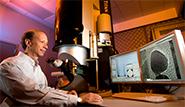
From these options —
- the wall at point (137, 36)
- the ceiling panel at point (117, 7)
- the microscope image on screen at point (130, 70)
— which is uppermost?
the ceiling panel at point (117, 7)

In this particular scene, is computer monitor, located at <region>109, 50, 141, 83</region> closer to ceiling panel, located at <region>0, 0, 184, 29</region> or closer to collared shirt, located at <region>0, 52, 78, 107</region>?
collared shirt, located at <region>0, 52, 78, 107</region>

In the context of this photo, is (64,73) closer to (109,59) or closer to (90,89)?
(90,89)

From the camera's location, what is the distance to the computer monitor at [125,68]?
49.7 inches

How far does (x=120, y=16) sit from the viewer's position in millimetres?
2910

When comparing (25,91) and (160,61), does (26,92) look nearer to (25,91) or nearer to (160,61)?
(25,91)

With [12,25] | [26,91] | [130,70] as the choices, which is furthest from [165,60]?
[12,25]

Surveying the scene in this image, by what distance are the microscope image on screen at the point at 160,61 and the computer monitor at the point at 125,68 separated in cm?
9

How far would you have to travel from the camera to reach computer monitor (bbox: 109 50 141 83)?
1263mm

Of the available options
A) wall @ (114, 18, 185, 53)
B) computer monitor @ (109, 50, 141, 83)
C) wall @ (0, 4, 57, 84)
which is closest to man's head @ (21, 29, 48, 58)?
computer monitor @ (109, 50, 141, 83)

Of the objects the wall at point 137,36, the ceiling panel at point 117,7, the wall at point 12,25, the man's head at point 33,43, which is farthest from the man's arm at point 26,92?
the wall at point 137,36

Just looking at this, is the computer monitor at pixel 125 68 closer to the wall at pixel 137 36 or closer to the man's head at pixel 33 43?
the man's head at pixel 33 43

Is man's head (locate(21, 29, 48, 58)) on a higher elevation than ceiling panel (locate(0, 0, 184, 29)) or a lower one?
lower

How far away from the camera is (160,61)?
0.99m

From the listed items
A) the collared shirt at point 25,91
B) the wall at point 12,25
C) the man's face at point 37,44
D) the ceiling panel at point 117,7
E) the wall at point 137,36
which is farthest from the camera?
the wall at point 137,36
